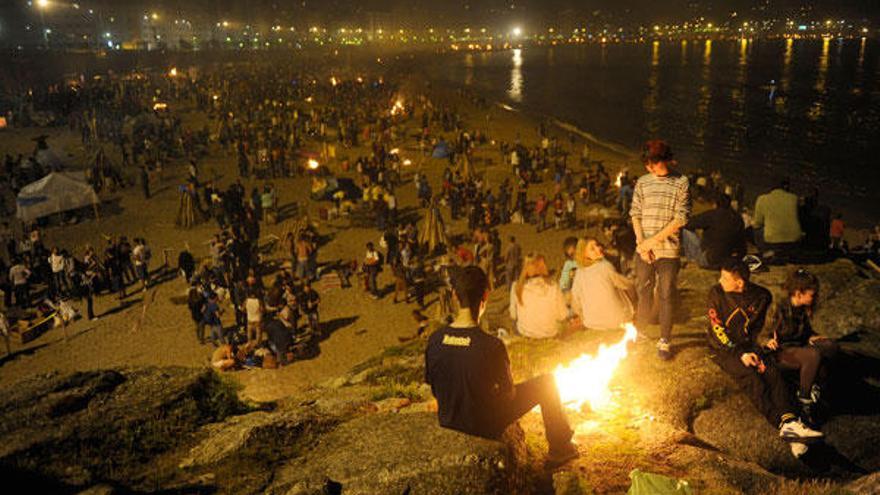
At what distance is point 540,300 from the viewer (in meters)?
8.14

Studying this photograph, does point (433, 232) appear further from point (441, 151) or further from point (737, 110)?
point (737, 110)

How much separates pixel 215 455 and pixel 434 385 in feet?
Result: 7.88

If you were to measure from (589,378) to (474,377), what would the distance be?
2.60 m

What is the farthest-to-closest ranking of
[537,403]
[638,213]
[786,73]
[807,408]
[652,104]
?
1. [786,73]
2. [652,104]
3. [638,213]
4. [807,408]
5. [537,403]

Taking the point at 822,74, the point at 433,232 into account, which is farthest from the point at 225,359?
the point at 822,74

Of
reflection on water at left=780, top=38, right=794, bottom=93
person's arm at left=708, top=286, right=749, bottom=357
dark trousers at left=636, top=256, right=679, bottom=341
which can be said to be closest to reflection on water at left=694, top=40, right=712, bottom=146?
reflection on water at left=780, top=38, right=794, bottom=93

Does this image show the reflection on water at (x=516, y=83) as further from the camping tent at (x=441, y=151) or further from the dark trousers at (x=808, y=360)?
the dark trousers at (x=808, y=360)

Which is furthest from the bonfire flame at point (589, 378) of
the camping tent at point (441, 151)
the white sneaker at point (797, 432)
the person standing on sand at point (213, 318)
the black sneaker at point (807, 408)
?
the camping tent at point (441, 151)

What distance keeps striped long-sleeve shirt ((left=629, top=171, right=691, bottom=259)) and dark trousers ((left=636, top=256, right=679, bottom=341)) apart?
167mm

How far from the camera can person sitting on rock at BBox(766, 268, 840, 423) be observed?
237 inches

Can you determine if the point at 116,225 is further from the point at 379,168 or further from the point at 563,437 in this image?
the point at 563,437

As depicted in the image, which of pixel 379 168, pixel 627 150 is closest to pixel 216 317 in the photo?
pixel 379 168

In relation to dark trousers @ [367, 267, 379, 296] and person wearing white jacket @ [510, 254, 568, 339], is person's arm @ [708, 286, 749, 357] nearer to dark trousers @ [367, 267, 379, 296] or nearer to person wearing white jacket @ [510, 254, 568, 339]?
person wearing white jacket @ [510, 254, 568, 339]

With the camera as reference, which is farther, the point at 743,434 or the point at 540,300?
the point at 540,300
